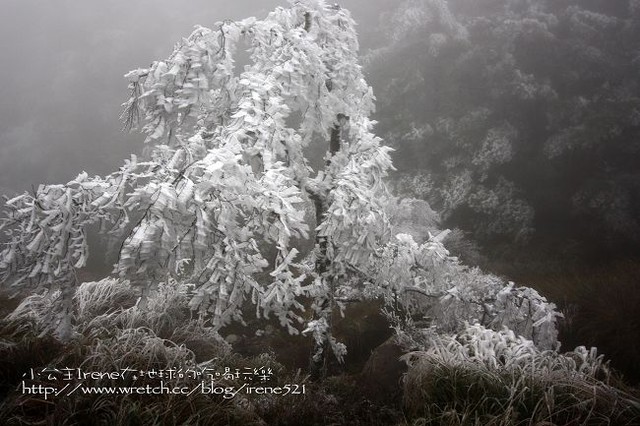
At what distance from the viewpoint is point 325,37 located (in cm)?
412

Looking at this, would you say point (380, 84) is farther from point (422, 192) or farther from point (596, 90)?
point (596, 90)

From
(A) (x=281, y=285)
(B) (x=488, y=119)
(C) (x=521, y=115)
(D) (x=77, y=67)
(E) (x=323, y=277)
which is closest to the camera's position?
(A) (x=281, y=285)

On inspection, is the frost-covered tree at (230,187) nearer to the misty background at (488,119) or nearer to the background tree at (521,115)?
the misty background at (488,119)

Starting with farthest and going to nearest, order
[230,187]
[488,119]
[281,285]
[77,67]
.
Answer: [77,67] → [488,119] → [281,285] → [230,187]

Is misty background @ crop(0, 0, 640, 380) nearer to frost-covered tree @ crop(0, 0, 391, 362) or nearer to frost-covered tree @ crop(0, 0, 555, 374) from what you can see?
frost-covered tree @ crop(0, 0, 555, 374)

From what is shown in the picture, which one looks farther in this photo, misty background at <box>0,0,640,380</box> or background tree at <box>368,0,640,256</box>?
background tree at <box>368,0,640,256</box>

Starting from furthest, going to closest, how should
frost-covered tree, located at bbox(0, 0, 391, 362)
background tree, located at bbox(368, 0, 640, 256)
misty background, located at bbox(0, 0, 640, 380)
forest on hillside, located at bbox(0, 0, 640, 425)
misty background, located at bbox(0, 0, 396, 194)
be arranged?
misty background, located at bbox(0, 0, 396, 194) → background tree, located at bbox(368, 0, 640, 256) → misty background, located at bbox(0, 0, 640, 380) → forest on hillside, located at bbox(0, 0, 640, 425) → frost-covered tree, located at bbox(0, 0, 391, 362)

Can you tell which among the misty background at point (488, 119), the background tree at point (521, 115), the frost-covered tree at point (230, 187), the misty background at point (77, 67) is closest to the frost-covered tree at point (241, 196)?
the frost-covered tree at point (230, 187)

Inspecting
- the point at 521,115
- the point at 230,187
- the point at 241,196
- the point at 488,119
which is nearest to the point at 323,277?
the point at 241,196

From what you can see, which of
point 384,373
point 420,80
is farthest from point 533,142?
point 384,373

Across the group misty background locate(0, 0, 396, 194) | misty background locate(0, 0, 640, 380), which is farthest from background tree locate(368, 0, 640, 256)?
misty background locate(0, 0, 396, 194)

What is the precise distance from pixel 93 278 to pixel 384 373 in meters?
10.3

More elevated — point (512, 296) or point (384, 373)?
point (512, 296)

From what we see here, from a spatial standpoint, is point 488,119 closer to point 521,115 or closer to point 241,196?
point 521,115
